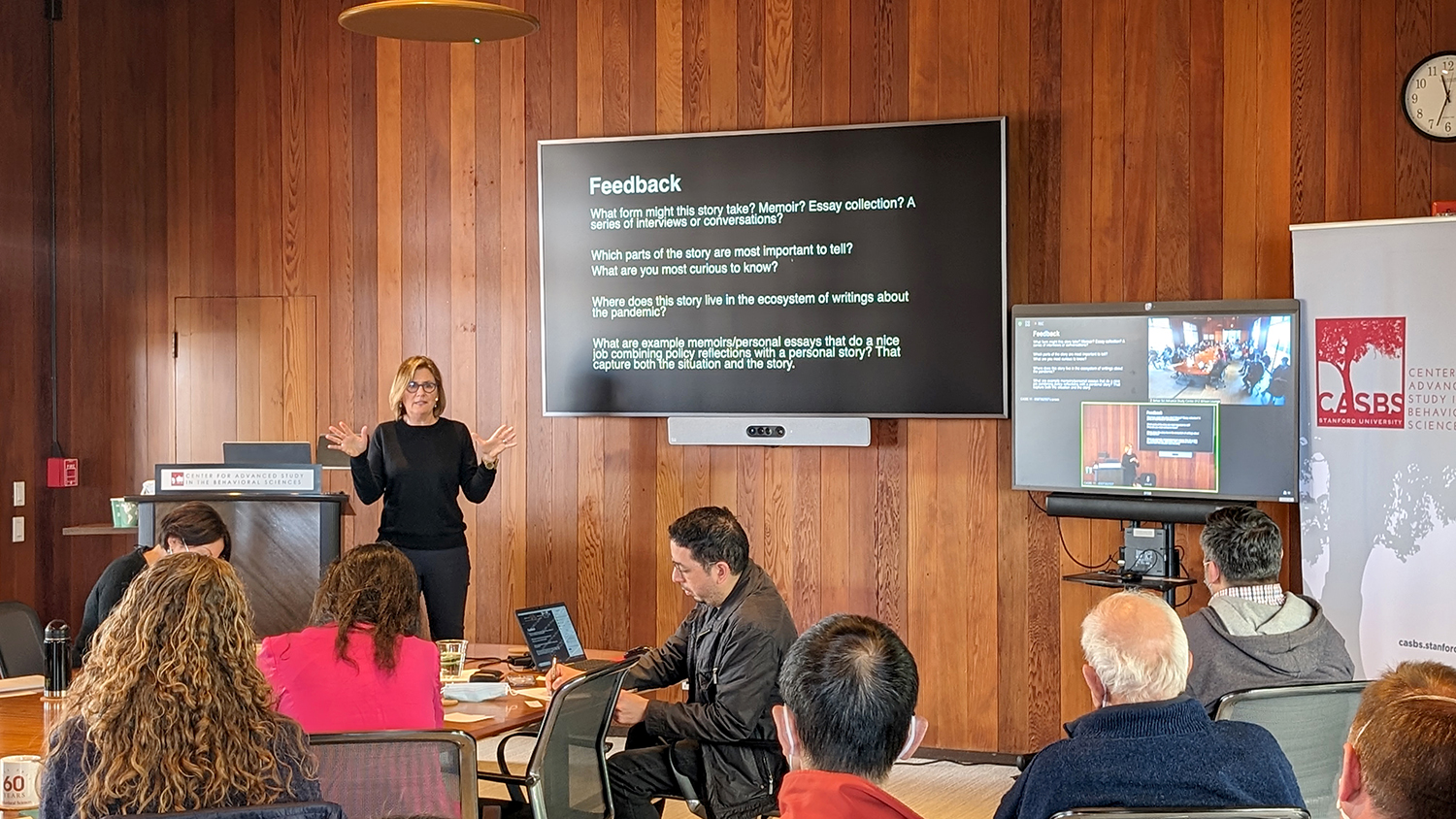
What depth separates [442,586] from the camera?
576 cm

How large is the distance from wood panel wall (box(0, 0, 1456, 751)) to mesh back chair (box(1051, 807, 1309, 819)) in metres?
3.46

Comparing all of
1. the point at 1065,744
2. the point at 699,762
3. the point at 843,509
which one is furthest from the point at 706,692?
the point at 843,509

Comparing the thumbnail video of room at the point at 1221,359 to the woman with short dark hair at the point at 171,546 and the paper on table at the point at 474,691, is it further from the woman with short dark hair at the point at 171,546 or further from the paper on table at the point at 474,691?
the woman with short dark hair at the point at 171,546

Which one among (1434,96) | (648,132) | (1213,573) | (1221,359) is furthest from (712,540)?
(1434,96)

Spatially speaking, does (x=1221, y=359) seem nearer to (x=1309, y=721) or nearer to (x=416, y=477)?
(x=1309, y=721)

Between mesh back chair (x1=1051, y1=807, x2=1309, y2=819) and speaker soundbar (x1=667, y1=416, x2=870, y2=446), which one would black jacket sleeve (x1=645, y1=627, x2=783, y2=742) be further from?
speaker soundbar (x1=667, y1=416, x2=870, y2=446)

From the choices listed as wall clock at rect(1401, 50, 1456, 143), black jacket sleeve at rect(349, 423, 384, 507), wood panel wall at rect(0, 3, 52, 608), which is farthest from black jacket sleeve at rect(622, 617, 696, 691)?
wood panel wall at rect(0, 3, 52, 608)

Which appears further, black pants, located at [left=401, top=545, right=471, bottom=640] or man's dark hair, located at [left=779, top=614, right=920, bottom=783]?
black pants, located at [left=401, top=545, right=471, bottom=640]

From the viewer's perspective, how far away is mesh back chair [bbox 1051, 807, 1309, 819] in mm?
2207

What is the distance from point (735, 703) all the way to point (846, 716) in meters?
1.55

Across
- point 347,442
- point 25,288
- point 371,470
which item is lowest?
point 371,470

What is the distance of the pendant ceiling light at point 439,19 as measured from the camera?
4.12 metres

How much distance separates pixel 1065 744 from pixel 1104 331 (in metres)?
3.36

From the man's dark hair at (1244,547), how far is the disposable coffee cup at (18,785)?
2.77m
